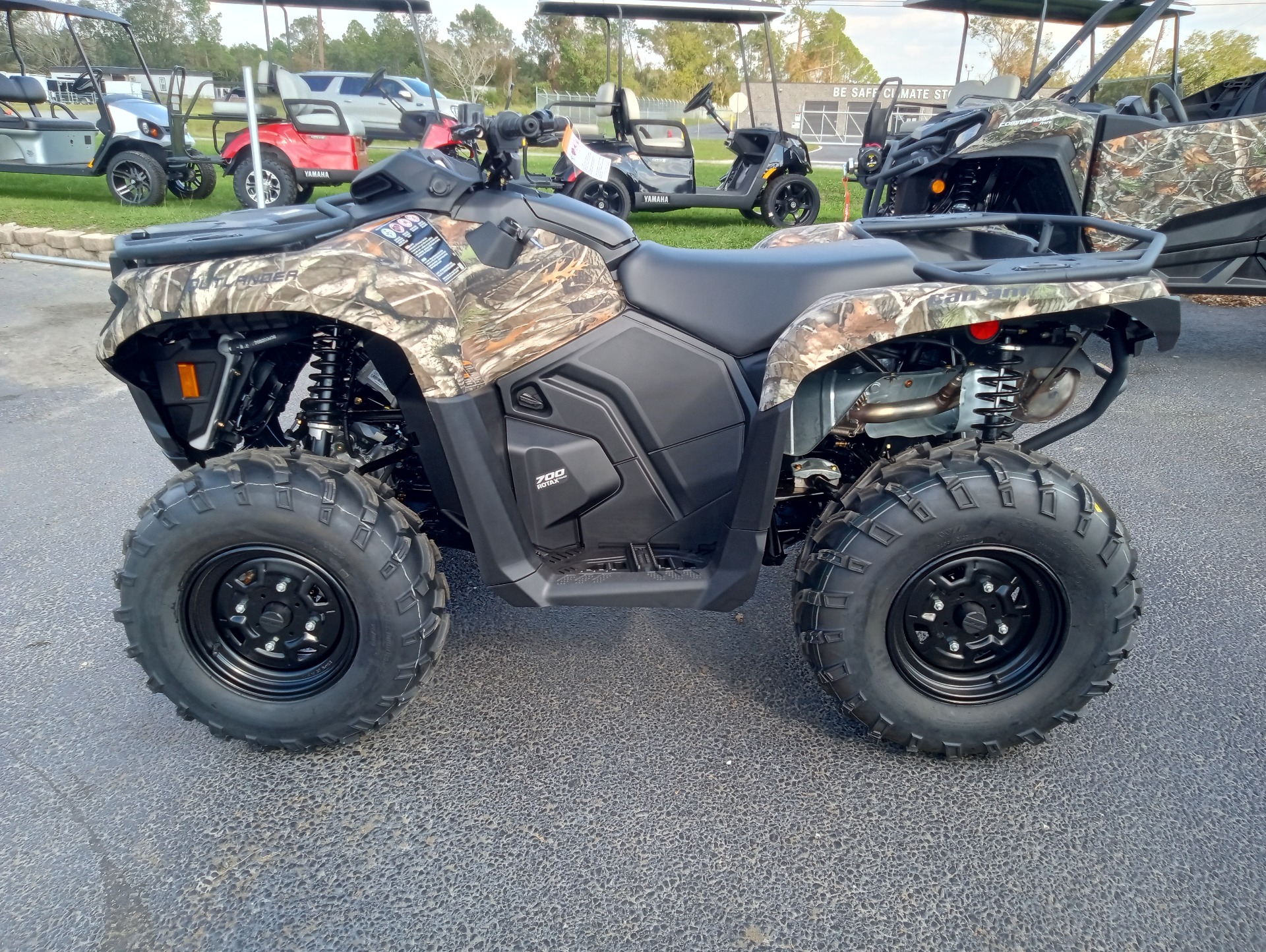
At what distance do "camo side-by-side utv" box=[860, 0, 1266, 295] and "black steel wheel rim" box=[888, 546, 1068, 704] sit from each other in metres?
3.04

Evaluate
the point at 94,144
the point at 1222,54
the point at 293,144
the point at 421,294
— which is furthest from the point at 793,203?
the point at 1222,54

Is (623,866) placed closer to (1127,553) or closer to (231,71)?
(1127,553)

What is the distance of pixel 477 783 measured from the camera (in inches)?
90.1

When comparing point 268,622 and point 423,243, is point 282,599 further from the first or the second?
point 423,243

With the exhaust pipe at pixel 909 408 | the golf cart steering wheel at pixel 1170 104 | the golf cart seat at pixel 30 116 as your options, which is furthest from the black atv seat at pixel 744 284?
the golf cart seat at pixel 30 116

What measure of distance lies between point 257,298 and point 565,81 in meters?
29.2

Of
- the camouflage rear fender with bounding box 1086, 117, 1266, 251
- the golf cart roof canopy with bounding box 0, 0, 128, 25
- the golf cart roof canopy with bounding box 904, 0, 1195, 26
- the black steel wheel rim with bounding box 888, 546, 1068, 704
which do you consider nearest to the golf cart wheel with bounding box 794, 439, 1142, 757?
the black steel wheel rim with bounding box 888, 546, 1068, 704

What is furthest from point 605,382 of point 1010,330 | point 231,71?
point 231,71

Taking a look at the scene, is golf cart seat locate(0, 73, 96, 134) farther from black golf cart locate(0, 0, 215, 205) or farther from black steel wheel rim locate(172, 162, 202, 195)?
Result: black steel wheel rim locate(172, 162, 202, 195)

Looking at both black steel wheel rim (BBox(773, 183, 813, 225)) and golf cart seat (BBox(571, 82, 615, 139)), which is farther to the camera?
black steel wheel rim (BBox(773, 183, 813, 225))

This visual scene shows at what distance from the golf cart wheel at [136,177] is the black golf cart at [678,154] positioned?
5.34 m

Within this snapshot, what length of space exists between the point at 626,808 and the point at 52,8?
13.3 metres

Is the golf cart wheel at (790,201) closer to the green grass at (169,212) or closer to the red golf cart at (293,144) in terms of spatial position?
the green grass at (169,212)

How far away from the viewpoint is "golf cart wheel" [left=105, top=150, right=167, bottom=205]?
11492mm
